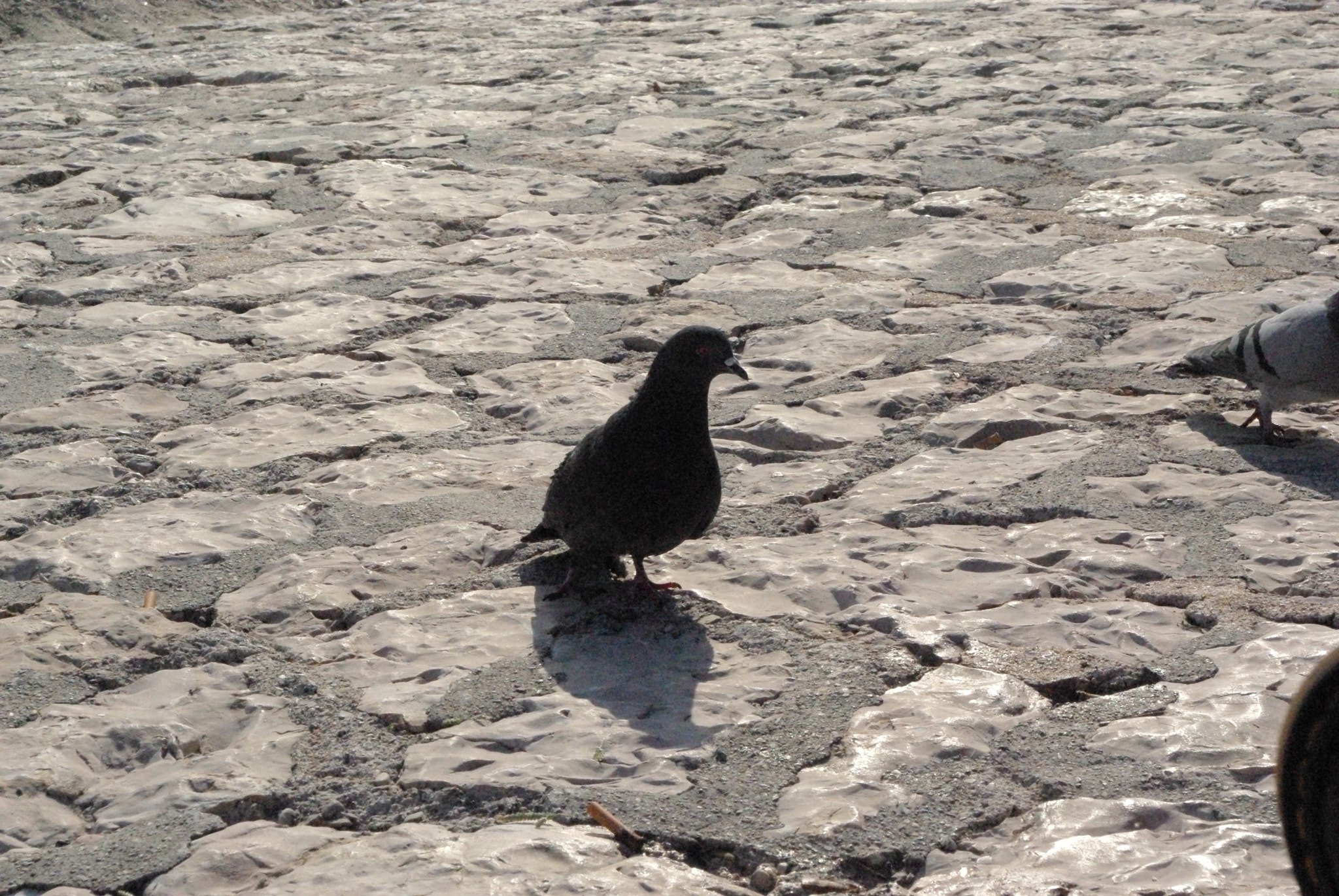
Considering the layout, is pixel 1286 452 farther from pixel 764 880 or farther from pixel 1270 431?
pixel 764 880

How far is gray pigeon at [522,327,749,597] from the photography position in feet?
10.8

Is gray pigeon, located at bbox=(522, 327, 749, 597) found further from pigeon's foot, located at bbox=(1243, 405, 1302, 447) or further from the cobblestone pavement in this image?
pigeon's foot, located at bbox=(1243, 405, 1302, 447)

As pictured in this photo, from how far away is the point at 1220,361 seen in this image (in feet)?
14.5

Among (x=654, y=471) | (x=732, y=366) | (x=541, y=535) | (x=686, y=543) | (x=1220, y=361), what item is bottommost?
(x=686, y=543)

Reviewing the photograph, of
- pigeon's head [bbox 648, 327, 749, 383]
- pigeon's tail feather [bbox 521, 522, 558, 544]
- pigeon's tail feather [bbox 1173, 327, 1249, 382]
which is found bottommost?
pigeon's tail feather [bbox 521, 522, 558, 544]

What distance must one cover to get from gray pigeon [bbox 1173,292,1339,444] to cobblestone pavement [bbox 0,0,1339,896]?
15cm

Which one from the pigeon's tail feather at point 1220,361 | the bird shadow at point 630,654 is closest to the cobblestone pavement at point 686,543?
the bird shadow at point 630,654

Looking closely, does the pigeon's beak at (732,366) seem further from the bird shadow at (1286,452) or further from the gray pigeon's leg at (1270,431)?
the gray pigeon's leg at (1270,431)

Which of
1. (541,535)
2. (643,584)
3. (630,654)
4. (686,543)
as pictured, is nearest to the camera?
(630,654)

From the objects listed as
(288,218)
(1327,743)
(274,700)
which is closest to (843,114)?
(288,218)

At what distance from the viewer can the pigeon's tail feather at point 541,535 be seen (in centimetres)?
356

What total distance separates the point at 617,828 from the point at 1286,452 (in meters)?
2.61

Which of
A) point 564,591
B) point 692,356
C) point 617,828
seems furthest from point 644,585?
point 617,828

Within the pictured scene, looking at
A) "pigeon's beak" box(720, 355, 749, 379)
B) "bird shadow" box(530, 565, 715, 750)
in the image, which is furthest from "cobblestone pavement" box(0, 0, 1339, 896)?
"pigeon's beak" box(720, 355, 749, 379)
